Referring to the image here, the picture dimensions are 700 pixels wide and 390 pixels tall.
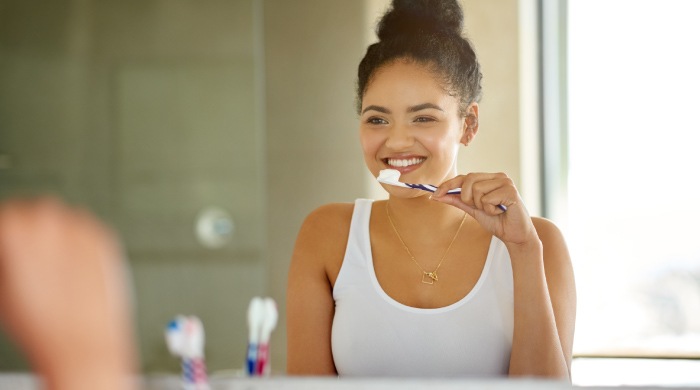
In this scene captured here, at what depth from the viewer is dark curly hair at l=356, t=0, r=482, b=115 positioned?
2.49 feet

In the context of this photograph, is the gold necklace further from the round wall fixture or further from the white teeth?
the round wall fixture

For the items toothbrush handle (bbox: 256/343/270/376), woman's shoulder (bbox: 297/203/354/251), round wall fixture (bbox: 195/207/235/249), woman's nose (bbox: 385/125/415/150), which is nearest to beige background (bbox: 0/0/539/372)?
round wall fixture (bbox: 195/207/235/249)

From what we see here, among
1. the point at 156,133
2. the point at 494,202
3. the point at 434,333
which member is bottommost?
the point at 434,333

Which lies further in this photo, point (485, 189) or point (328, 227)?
point (328, 227)

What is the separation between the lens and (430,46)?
29.9 inches

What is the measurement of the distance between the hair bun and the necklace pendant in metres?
0.24

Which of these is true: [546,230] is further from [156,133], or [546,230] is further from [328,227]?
[156,133]

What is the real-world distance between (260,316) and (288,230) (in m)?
0.51

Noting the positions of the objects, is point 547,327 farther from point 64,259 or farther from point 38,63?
point 38,63

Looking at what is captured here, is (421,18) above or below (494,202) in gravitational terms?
above

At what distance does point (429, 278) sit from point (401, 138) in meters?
0.14

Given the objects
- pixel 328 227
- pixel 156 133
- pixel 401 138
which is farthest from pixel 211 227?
pixel 401 138

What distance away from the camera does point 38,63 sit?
1.24 metres

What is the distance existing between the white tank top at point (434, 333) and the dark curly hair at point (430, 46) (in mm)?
165
